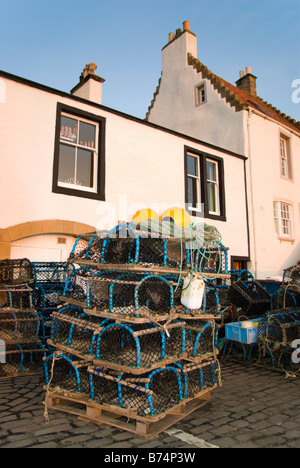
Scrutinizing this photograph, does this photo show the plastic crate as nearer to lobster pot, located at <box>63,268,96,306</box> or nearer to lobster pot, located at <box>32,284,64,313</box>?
lobster pot, located at <box>63,268,96,306</box>

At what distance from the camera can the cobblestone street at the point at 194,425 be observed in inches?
116

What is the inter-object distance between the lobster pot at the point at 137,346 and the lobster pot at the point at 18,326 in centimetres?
190

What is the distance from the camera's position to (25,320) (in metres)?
5.11

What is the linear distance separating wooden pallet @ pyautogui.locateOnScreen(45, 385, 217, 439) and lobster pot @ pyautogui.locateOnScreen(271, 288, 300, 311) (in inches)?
142

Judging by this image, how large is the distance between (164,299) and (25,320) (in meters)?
2.55

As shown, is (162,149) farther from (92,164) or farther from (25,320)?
(25,320)

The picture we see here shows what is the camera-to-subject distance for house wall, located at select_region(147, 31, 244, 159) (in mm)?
12883

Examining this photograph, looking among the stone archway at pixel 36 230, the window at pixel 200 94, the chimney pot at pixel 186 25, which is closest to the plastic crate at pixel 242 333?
the stone archway at pixel 36 230

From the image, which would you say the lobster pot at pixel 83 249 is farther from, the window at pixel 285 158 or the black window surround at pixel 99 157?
the window at pixel 285 158

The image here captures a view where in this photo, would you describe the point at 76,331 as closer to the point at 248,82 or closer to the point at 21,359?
the point at 21,359

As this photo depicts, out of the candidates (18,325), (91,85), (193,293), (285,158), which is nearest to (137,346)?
(193,293)

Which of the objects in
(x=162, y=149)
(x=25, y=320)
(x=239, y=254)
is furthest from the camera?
(x=239, y=254)

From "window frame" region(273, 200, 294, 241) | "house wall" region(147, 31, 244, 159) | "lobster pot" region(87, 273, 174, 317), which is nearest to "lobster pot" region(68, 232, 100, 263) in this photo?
"lobster pot" region(87, 273, 174, 317)
